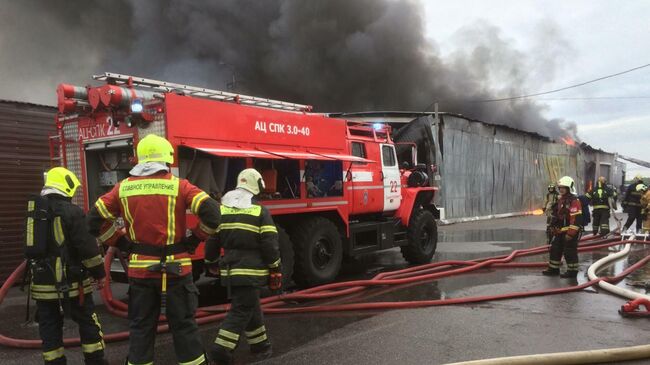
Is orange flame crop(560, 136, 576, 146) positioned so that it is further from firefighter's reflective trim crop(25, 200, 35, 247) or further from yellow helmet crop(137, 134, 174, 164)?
Answer: firefighter's reflective trim crop(25, 200, 35, 247)

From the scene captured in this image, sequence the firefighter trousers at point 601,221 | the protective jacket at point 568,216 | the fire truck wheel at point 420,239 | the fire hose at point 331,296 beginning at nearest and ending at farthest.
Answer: the fire hose at point 331,296
the protective jacket at point 568,216
the fire truck wheel at point 420,239
the firefighter trousers at point 601,221

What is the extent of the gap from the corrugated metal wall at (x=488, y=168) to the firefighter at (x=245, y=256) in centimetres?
1245

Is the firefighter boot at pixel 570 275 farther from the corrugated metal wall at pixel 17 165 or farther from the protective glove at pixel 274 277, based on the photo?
the corrugated metal wall at pixel 17 165

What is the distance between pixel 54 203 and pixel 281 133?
3.21 metres

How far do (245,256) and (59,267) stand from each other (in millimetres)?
1276

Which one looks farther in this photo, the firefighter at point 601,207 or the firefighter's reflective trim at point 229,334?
the firefighter at point 601,207

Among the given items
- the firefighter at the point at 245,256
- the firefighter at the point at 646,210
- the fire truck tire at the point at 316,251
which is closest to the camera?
the firefighter at the point at 245,256

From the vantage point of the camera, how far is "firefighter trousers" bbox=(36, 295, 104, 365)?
3447 mm

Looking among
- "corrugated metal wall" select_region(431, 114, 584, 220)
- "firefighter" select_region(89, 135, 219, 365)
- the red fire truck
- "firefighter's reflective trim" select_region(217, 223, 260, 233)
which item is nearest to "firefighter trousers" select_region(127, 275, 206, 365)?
"firefighter" select_region(89, 135, 219, 365)

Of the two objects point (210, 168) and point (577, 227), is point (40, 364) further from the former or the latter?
point (577, 227)

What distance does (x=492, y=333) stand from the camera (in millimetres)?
4363

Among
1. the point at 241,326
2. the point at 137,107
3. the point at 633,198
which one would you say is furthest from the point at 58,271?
the point at 633,198

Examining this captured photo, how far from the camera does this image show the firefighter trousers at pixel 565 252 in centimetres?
696

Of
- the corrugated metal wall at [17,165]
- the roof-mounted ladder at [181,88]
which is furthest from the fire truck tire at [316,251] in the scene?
the corrugated metal wall at [17,165]
